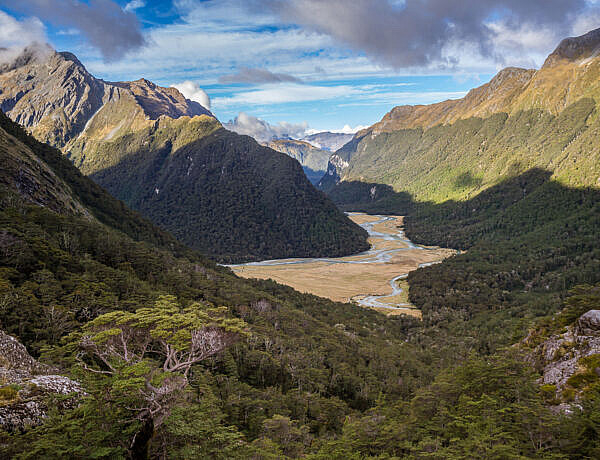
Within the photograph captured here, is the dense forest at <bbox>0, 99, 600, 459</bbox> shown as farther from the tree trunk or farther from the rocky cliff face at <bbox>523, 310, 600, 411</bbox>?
the rocky cliff face at <bbox>523, 310, 600, 411</bbox>

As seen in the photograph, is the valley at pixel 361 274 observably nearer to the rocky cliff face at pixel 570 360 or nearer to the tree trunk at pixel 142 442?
the rocky cliff face at pixel 570 360

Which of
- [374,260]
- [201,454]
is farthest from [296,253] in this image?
[201,454]

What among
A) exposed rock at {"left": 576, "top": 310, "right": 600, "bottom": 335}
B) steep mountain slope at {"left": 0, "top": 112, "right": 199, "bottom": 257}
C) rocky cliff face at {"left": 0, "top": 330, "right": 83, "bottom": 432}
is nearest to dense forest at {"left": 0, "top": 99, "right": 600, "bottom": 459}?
rocky cliff face at {"left": 0, "top": 330, "right": 83, "bottom": 432}

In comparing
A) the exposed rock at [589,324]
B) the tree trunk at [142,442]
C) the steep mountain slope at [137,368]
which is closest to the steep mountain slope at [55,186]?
the steep mountain slope at [137,368]

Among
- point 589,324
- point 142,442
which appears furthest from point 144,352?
point 589,324

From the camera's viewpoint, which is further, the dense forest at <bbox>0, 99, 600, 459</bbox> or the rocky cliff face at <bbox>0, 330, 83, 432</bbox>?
the dense forest at <bbox>0, 99, 600, 459</bbox>
